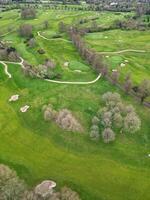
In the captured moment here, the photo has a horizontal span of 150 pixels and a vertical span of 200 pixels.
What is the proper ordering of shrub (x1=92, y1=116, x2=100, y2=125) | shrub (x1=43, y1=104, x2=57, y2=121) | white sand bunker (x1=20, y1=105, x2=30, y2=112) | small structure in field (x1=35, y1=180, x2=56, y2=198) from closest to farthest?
small structure in field (x1=35, y1=180, x2=56, y2=198) < shrub (x1=92, y1=116, x2=100, y2=125) < shrub (x1=43, y1=104, x2=57, y2=121) < white sand bunker (x1=20, y1=105, x2=30, y2=112)

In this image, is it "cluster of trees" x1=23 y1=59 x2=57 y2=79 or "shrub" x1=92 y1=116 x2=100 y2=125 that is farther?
"cluster of trees" x1=23 y1=59 x2=57 y2=79

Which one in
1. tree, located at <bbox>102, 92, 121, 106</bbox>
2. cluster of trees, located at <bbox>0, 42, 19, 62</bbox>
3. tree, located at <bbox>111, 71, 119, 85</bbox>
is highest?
cluster of trees, located at <bbox>0, 42, 19, 62</bbox>

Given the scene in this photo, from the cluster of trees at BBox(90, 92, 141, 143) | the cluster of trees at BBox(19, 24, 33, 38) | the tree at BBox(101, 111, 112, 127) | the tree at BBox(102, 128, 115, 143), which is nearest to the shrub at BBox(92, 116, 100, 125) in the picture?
the cluster of trees at BBox(90, 92, 141, 143)

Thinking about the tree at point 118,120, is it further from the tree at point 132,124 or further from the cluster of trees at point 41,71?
the cluster of trees at point 41,71

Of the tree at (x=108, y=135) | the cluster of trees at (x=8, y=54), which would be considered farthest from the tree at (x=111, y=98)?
the cluster of trees at (x=8, y=54)

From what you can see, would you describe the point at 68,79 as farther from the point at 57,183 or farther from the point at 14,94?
the point at 57,183

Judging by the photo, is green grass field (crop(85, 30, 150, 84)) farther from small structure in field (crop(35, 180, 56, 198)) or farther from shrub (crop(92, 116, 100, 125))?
small structure in field (crop(35, 180, 56, 198))

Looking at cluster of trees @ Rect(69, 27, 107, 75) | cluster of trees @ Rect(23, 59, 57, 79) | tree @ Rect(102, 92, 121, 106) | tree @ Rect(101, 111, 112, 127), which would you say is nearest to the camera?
tree @ Rect(101, 111, 112, 127)
